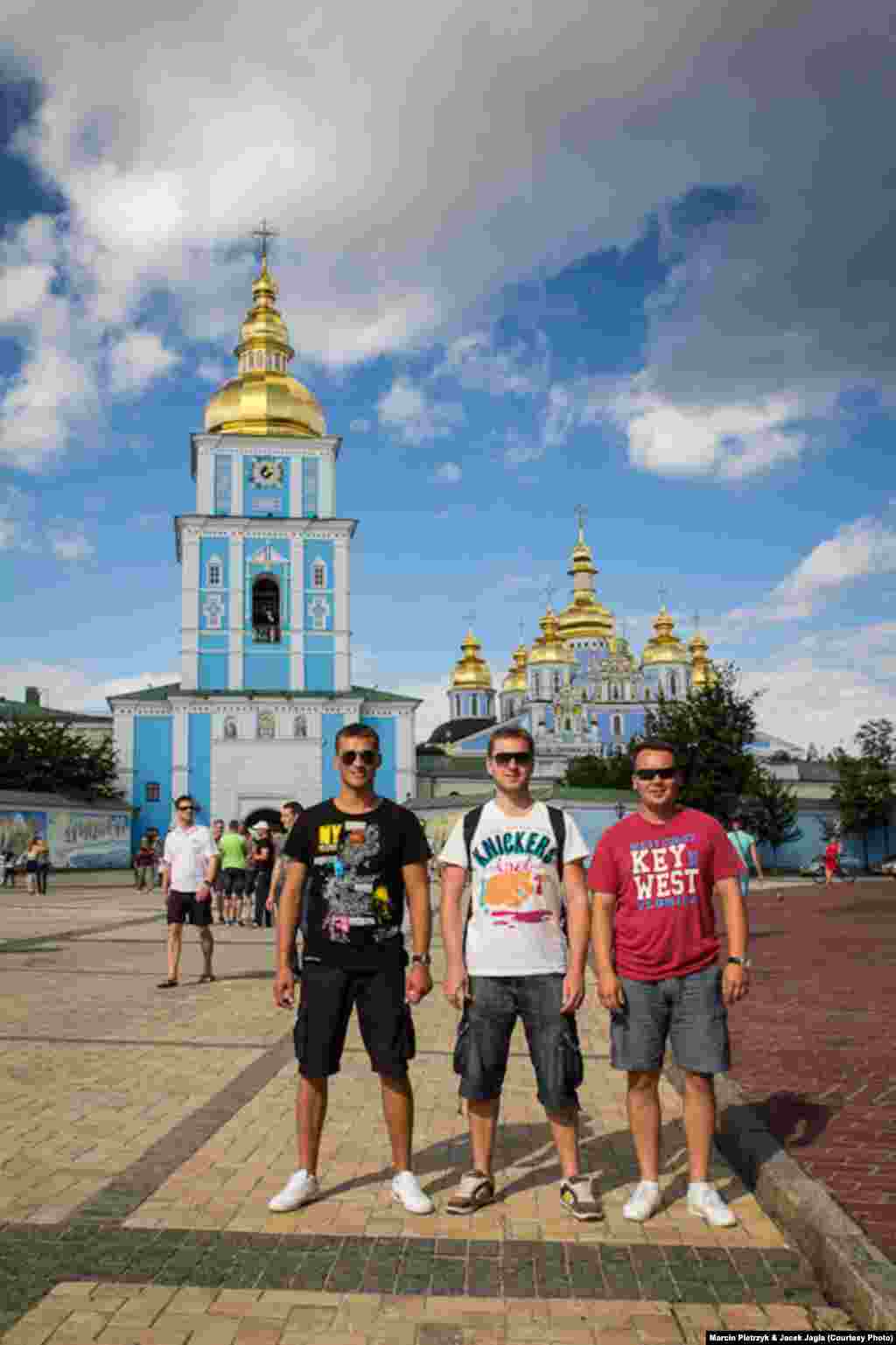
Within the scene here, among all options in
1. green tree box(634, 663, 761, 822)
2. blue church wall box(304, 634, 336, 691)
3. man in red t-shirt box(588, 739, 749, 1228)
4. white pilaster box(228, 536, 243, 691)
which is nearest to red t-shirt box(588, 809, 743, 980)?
man in red t-shirt box(588, 739, 749, 1228)

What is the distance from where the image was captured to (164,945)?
573 inches

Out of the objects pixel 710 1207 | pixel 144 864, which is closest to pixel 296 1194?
pixel 710 1207

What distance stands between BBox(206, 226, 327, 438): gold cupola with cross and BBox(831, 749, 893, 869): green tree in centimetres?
3048

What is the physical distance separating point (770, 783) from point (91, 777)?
30.8 meters

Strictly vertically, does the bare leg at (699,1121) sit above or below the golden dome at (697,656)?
below

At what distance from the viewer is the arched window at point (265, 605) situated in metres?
49.0

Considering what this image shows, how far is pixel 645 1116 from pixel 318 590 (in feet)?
148

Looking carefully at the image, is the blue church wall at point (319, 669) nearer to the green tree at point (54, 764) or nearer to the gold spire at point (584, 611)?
the green tree at point (54, 764)

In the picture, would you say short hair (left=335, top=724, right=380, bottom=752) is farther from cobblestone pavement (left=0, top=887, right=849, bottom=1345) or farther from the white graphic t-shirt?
cobblestone pavement (left=0, top=887, right=849, bottom=1345)

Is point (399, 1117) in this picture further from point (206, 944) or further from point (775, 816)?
point (775, 816)

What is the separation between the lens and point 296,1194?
454 cm

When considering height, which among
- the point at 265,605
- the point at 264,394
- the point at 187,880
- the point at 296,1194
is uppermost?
the point at 264,394

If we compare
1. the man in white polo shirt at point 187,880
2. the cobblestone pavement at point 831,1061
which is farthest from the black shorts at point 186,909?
the cobblestone pavement at point 831,1061

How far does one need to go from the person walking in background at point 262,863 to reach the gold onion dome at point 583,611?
83789 mm
